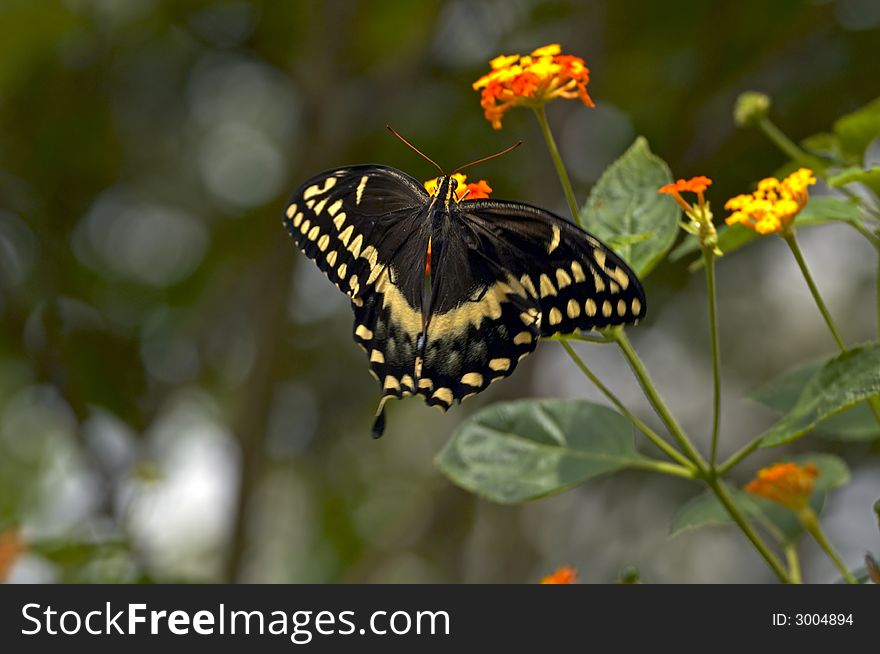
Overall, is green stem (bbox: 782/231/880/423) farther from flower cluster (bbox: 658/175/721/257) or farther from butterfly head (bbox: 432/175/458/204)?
butterfly head (bbox: 432/175/458/204)

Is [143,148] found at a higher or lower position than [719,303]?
higher

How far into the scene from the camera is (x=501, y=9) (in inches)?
128

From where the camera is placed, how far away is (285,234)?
298 cm

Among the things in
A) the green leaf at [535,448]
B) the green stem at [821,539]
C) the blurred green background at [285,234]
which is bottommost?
the green stem at [821,539]

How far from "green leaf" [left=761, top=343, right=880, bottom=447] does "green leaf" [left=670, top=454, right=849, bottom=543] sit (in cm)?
18

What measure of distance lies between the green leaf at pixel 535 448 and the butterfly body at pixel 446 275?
6 cm

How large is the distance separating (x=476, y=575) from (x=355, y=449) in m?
1.82

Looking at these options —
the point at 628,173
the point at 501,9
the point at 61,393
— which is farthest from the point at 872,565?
the point at 501,9

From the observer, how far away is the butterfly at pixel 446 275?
3.35ft

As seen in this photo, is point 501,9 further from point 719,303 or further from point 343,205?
point 343,205

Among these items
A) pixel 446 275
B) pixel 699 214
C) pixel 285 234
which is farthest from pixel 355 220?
pixel 285 234

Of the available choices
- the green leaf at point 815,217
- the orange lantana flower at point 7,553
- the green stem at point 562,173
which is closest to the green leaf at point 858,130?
the green leaf at point 815,217

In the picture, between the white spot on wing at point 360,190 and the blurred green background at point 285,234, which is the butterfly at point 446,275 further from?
the blurred green background at point 285,234

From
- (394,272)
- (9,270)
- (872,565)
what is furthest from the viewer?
(9,270)
